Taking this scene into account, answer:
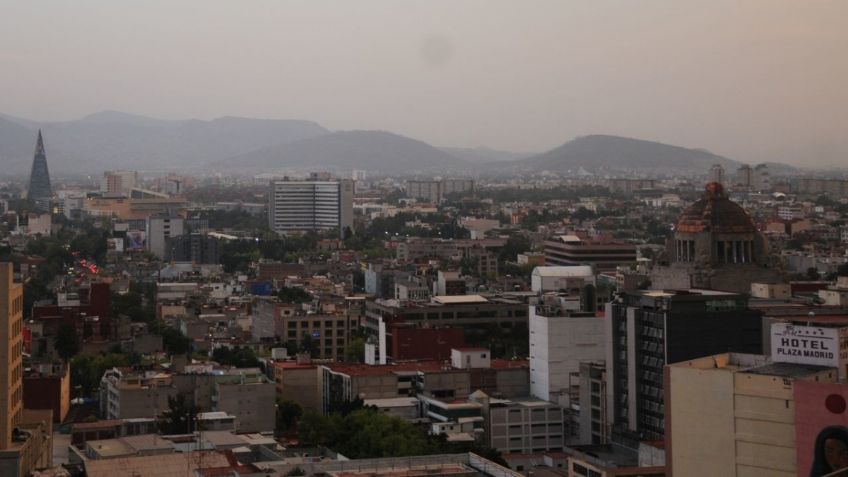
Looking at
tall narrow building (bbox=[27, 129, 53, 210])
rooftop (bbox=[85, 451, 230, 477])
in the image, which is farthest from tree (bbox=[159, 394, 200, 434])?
tall narrow building (bbox=[27, 129, 53, 210])

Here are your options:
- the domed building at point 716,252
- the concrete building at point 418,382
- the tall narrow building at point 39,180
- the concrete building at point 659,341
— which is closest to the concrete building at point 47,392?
the concrete building at point 418,382

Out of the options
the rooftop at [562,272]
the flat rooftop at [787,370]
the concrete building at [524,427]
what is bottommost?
the concrete building at [524,427]

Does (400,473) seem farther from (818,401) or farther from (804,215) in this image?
(804,215)

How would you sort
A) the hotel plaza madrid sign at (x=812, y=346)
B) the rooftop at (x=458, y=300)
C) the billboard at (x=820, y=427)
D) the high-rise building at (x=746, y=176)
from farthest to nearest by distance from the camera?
the high-rise building at (x=746, y=176) < the rooftop at (x=458, y=300) < the hotel plaza madrid sign at (x=812, y=346) < the billboard at (x=820, y=427)

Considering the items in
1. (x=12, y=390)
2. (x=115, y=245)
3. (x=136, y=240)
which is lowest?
(x=12, y=390)

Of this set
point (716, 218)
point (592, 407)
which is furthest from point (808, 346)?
point (716, 218)

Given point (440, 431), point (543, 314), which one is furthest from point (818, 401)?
point (543, 314)

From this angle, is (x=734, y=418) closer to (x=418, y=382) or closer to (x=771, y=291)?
(x=418, y=382)

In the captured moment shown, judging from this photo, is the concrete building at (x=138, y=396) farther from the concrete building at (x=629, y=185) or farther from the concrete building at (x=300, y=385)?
the concrete building at (x=629, y=185)
